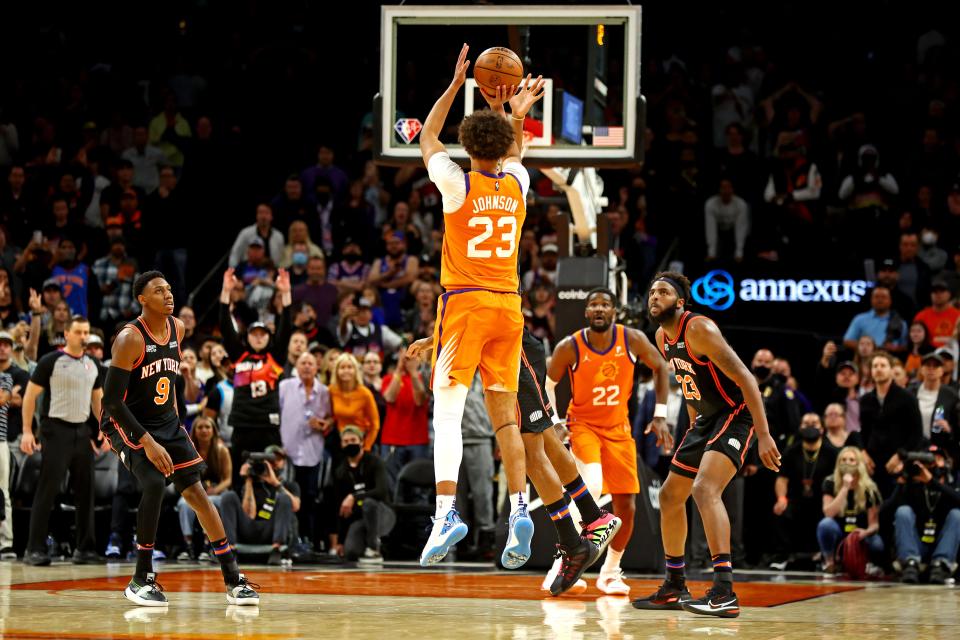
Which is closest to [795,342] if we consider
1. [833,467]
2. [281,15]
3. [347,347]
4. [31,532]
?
[833,467]

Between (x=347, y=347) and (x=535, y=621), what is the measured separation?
8119mm

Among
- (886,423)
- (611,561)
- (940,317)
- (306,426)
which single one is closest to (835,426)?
(886,423)

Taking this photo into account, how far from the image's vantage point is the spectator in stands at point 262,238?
56.4 ft

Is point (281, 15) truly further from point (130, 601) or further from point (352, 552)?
point (130, 601)

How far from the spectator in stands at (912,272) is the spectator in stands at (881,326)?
2.53 feet

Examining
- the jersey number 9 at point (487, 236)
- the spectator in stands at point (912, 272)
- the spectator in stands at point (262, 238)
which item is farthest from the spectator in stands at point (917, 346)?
the jersey number 9 at point (487, 236)

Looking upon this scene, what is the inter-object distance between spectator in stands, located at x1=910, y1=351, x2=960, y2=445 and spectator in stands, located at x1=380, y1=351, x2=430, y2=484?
4.82 meters

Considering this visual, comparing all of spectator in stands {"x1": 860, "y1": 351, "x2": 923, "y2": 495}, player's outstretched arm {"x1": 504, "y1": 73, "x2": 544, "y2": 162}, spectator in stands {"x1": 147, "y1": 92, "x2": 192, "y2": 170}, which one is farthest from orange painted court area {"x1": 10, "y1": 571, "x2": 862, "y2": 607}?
spectator in stands {"x1": 147, "y1": 92, "x2": 192, "y2": 170}

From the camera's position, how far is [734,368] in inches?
318

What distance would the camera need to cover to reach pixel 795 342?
15.6 meters

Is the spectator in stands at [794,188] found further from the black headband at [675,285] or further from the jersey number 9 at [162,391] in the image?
the jersey number 9 at [162,391]

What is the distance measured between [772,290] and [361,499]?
216 inches

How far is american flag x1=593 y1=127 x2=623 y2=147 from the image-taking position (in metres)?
11.3

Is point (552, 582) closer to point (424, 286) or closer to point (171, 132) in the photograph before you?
point (424, 286)
